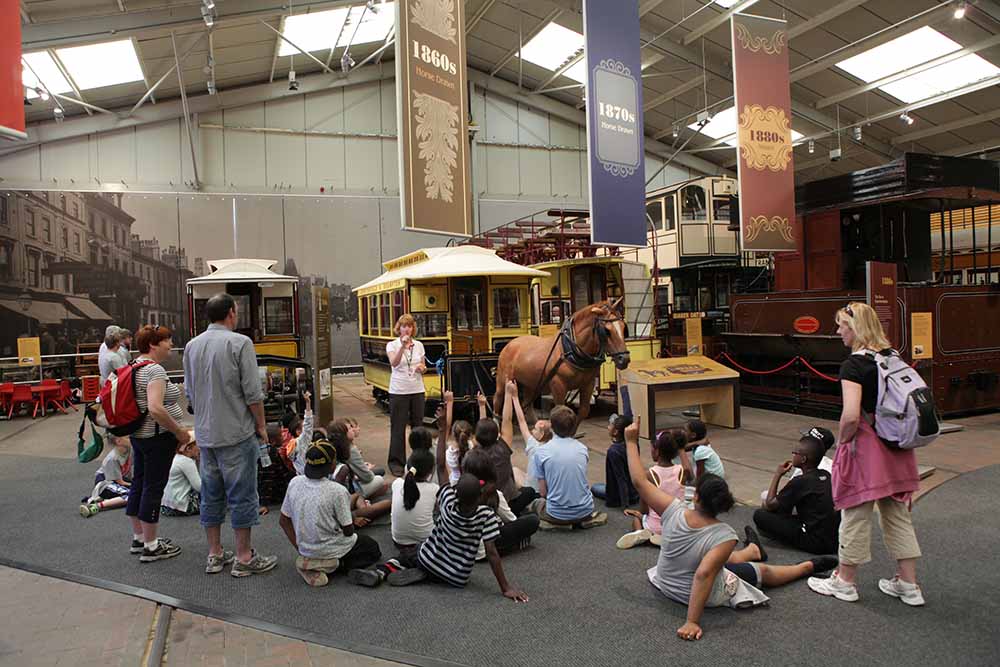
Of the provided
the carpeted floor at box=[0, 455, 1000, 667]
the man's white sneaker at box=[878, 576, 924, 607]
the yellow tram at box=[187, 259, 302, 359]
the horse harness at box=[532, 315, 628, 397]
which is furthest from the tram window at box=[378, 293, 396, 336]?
the man's white sneaker at box=[878, 576, 924, 607]

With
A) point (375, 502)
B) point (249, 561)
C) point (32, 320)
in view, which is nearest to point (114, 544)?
point (249, 561)

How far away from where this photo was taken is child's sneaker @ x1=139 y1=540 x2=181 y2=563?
4.61 meters

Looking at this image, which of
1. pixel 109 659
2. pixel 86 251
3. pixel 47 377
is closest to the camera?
pixel 109 659

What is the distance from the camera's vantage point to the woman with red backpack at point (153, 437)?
4250 millimetres

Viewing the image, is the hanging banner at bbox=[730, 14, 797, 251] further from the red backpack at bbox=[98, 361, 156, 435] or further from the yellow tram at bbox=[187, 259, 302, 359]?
the red backpack at bbox=[98, 361, 156, 435]

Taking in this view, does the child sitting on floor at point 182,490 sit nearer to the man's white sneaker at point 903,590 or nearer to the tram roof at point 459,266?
the tram roof at point 459,266

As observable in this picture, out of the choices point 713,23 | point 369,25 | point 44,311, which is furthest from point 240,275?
point 713,23

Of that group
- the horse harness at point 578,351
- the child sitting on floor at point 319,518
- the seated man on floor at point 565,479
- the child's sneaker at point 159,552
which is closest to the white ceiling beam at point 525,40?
the horse harness at point 578,351

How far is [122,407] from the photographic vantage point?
169 inches

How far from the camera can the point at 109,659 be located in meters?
3.19

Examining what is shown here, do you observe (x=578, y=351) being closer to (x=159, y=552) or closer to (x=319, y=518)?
(x=319, y=518)

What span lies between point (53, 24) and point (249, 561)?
12.7 meters

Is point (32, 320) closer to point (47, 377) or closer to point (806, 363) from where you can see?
point (47, 377)

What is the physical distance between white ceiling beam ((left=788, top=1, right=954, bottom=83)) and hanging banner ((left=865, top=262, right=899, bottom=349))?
26.0ft
